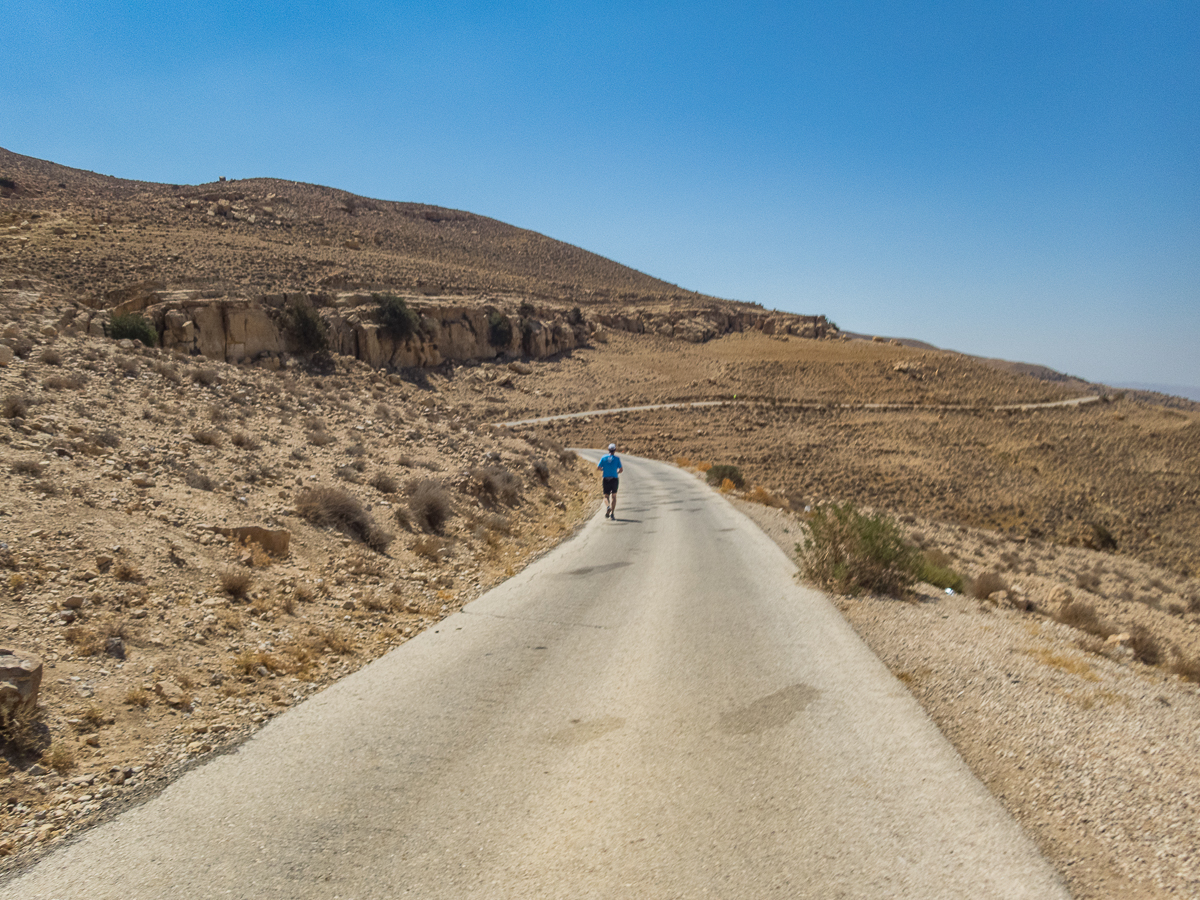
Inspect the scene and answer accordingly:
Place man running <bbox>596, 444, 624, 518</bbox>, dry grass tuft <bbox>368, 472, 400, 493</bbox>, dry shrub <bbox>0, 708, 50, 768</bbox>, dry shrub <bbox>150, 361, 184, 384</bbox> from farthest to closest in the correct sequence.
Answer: man running <bbox>596, 444, 624, 518</bbox> → dry shrub <bbox>150, 361, 184, 384</bbox> → dry grass tuft <bbox>368, 472, 400, 493</bbox> → dry shrub <bbox>0, 708, 50, 768</bbox>

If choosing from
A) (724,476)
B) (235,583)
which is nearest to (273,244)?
(724,476)

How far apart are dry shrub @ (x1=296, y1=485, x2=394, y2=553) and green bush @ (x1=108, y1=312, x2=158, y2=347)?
18.8 m

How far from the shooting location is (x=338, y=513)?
1023 cm

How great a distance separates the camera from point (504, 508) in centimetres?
1524

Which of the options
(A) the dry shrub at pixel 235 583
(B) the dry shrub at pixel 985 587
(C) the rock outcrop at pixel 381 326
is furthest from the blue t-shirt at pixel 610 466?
(C) the rock outcrop at pixel 381 326

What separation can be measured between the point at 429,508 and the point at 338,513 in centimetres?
205

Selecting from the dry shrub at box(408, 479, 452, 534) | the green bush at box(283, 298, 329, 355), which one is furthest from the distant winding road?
the dry shrub at box(408, 479, 452, 534)

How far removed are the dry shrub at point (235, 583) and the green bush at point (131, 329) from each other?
2124 centimetres

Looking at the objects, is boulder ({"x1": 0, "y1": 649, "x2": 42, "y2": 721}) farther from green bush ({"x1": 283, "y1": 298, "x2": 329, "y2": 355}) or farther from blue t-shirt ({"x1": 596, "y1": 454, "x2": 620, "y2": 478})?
green bush ({"x1": 283, "y1": 298, "x2": 329, "y2": 355})

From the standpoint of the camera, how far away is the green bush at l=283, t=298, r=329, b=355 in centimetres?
4044

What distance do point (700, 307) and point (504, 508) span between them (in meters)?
81.5

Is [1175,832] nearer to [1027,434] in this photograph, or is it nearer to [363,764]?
[363,764]

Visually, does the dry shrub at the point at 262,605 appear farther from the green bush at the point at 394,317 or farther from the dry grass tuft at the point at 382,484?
the green bush at the point at 394,317

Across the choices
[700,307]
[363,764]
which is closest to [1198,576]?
[363,764]
